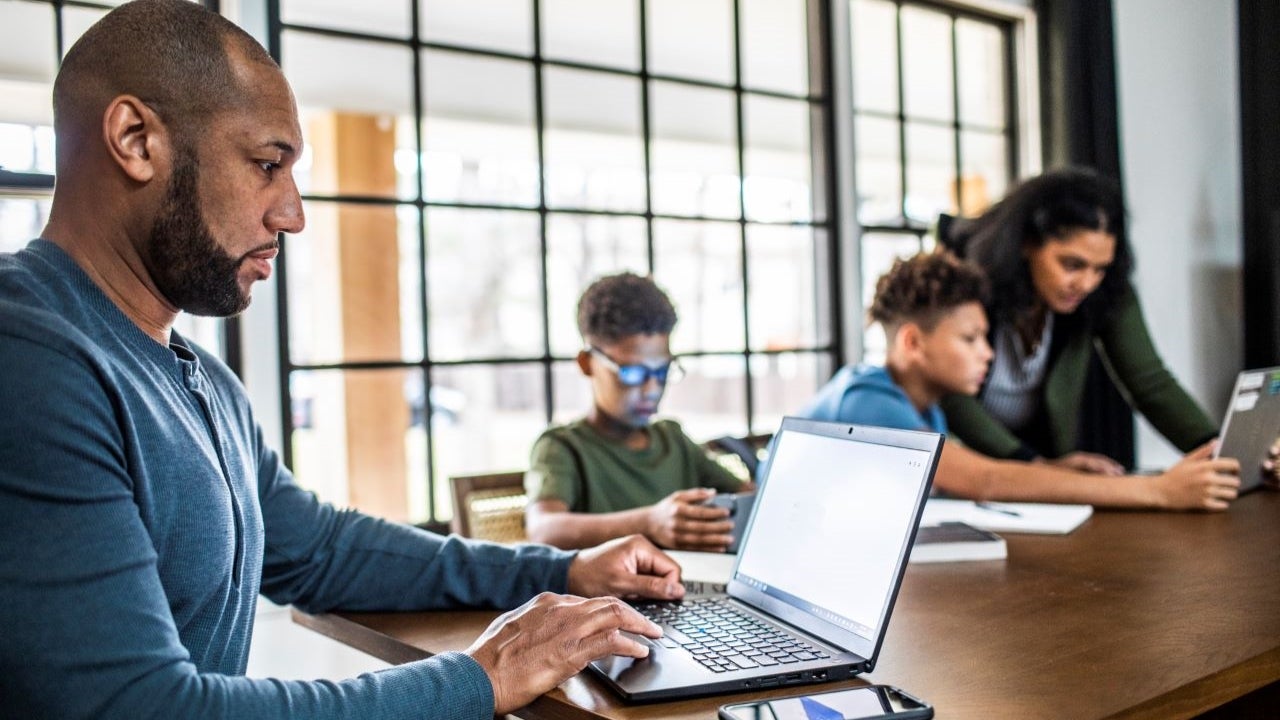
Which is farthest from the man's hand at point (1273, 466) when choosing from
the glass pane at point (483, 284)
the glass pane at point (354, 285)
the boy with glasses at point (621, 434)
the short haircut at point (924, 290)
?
the glass pane at point (354, 285)

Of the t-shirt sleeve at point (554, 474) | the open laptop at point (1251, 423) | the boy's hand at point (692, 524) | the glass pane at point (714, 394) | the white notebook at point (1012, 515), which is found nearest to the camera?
the boy's hand at point (692, 524)

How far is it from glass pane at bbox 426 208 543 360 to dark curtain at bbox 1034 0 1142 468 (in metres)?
2.10

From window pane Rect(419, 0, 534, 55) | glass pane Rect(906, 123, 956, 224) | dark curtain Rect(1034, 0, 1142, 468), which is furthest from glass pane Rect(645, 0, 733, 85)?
dark curtain Rect(1034, 0, 1142, 468)

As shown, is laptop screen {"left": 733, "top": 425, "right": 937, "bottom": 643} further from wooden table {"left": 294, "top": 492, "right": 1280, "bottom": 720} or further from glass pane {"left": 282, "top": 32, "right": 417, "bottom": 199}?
glass pane {"left": 282, "top": 32, "right": 417, "bottom": 199}

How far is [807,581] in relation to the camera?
1091 mm

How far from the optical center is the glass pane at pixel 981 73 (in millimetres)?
3875

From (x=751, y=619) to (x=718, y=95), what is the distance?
8.05 ft

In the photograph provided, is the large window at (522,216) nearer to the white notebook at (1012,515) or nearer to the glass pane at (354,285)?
the glass pane at (354,285)

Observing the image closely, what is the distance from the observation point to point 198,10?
39.0 inches

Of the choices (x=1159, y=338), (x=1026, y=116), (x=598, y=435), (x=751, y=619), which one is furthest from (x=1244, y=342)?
(x=751, y=619)

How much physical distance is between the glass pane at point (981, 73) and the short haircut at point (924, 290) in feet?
5.76

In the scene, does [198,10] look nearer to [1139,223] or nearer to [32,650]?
[32,650]

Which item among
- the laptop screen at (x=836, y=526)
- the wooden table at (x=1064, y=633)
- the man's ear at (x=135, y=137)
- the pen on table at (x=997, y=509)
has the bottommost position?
the wooden table at (x=1064, y=633)

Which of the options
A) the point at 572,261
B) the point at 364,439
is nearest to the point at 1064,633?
the point at 364,439
